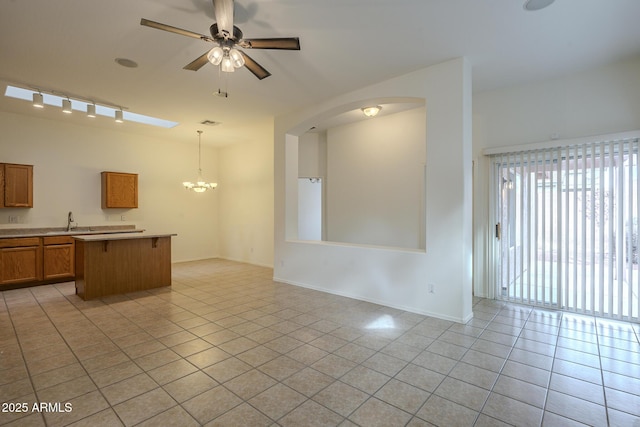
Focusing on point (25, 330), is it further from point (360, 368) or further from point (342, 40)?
point (342, 40)

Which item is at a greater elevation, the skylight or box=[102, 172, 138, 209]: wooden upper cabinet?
the skylight

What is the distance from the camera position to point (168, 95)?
4742 millimetres

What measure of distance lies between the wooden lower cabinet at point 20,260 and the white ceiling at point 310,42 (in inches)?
111

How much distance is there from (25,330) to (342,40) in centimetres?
483

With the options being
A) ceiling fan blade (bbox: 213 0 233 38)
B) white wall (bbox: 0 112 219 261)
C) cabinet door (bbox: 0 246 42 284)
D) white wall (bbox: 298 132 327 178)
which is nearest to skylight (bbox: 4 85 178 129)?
white wall (bbox: 0 112 219 261)

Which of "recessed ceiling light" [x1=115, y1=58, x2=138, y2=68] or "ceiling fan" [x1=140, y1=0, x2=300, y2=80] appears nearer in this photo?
"ceiling fan" [x1=140, y1=0, x2=300, y2=80]

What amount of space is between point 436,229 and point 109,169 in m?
7.19

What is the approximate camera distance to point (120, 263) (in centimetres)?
498

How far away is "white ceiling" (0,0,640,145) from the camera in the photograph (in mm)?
2709

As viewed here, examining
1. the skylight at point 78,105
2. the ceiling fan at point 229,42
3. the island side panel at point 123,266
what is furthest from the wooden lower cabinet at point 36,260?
the ceiling fan at point 229,42

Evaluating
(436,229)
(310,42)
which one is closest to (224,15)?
(310,42)

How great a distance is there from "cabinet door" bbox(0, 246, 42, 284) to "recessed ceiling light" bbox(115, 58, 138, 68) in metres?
4.09

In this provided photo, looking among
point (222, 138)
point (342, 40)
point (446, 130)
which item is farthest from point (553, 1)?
point (222, 138)

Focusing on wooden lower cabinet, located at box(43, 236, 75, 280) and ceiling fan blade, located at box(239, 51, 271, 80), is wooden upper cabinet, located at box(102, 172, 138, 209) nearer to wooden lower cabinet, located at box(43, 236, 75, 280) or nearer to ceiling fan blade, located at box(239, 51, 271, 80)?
wooden lower cabinet, located at box(43, 236, 75, 280)
